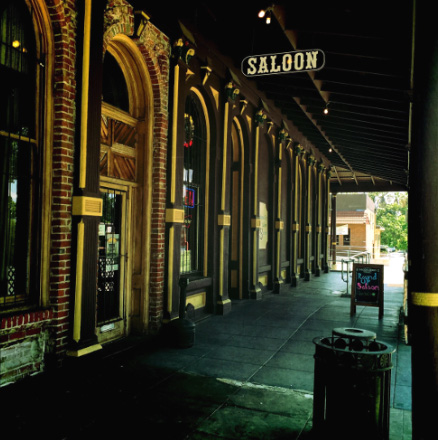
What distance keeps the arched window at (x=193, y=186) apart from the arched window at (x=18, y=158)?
143 inches

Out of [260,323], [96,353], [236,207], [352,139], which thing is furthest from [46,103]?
[352,139]

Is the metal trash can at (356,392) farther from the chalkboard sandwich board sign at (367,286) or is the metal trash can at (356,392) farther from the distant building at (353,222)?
the distant building at (353,222)

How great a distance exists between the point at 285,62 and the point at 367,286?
5098mm

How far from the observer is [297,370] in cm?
552

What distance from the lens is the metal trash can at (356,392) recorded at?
344cm

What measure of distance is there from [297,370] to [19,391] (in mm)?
3170

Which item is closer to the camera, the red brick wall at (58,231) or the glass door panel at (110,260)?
the red brick wall at (58,231)

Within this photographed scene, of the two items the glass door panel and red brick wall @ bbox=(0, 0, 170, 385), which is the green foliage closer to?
the glass door panel

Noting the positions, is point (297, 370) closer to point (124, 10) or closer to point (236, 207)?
point (124, 10)

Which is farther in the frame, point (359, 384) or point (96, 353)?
point (96, 353)

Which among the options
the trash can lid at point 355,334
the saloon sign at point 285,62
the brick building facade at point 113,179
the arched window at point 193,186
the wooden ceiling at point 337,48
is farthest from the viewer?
the arched window at point 193,186

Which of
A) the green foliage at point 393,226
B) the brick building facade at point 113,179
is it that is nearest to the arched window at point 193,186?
the brick building facade at point 113,179

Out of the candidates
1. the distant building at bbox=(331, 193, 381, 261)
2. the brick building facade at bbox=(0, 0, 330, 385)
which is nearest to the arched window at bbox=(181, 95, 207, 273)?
the brick building facade at bbox=(0, 0, 330, 385)

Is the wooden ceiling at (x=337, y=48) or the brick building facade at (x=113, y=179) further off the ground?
the wooden ceiling at (x=337, y=48)
